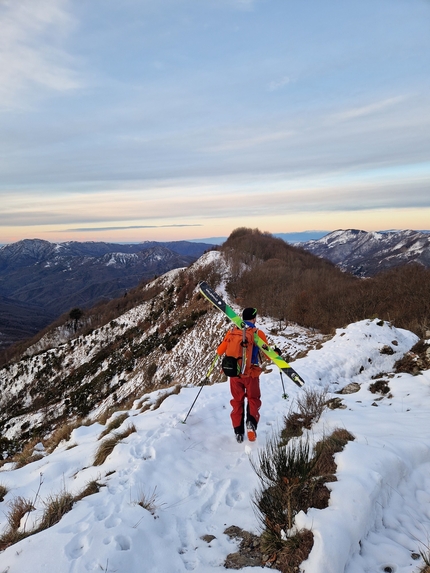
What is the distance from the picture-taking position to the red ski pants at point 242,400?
5980 mm

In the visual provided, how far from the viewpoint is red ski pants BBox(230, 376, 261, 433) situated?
5.98m

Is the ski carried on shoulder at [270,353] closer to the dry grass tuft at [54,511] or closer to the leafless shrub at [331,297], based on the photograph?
the dry grass tuft at [54,511]

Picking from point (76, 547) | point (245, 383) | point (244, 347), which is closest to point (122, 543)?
point (76, 547)

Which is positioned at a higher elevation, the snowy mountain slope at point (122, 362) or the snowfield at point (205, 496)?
the snowfield at point (205, 496)

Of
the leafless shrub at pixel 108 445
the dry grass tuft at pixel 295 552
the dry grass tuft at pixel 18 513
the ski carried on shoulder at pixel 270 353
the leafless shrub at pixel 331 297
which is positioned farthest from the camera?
the leafless shrub at pixel 331 297

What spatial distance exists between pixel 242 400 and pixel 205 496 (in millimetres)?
1979

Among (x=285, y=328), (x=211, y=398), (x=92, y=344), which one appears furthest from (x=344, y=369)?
(x=92, y=344)

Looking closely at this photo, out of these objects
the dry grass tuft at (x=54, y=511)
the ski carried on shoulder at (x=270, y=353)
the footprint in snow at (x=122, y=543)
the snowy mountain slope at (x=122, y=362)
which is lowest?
the snowy mountain slope at (x=122, y=362)

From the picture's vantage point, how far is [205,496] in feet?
14.0

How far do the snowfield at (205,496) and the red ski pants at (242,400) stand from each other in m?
0.46

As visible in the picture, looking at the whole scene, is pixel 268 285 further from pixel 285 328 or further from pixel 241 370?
pixel 241 370

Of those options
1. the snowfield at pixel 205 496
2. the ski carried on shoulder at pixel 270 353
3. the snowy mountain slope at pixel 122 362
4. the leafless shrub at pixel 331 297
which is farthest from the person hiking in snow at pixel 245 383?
the leafless shrub at pixel 331 297

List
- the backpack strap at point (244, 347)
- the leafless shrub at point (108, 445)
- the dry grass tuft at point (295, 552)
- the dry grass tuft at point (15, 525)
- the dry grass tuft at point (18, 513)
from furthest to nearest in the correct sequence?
1. the backpack strap at point (244, 347)
2. the leafless shrub at point (108, 445)
3. the dry grass tuft at point (18, 513)
4. the dry grass tuft at point (15, 525)
5. the dry grass tuft at point (295, 552)

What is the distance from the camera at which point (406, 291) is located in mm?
29406
